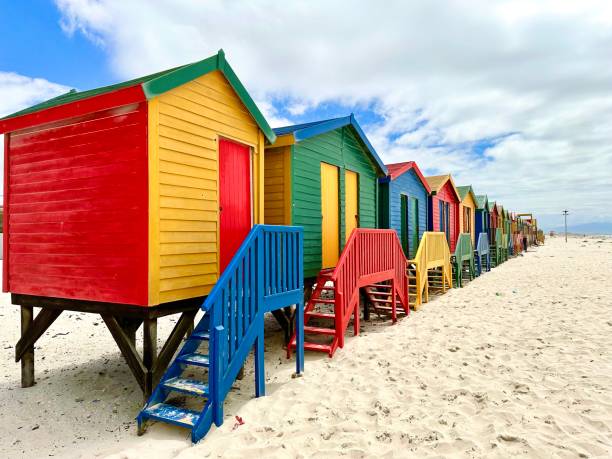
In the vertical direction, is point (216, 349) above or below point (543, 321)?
above

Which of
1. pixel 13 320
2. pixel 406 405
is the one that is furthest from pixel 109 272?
pixel 13 320

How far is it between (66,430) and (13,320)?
8.05 m

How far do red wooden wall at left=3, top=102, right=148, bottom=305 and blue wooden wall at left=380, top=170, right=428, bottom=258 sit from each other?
8.70 metres

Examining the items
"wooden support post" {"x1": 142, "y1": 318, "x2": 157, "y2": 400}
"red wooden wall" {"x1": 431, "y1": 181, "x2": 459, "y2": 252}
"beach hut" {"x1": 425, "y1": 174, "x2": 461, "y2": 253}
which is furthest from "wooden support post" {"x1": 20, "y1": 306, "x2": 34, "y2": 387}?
"red wooden wall" {"x1": 431, "y1": 181, "x2": 459, "y2": 252}

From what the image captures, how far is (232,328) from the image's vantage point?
4805mm

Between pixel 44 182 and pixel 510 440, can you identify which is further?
pixel 44 182

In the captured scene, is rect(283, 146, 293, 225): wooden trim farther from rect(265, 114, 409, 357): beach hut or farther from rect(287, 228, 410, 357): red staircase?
→ rect(287, 228, 410, 357): red staircase

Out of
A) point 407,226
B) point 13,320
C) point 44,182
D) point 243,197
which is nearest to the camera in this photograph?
point 44,182

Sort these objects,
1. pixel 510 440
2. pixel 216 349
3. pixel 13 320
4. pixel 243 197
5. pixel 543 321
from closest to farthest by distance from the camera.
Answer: pixel 510 440
pixel 216 349
pixel 243 197
pixel 543 321
pixel 13 320

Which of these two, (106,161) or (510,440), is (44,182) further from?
(510,440)

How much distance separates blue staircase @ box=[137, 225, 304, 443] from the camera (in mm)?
4395

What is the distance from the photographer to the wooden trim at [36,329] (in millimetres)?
6297

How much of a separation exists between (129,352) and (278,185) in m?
4.03

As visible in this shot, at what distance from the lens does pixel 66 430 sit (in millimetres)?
4953
